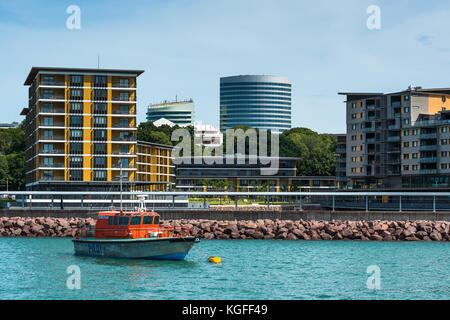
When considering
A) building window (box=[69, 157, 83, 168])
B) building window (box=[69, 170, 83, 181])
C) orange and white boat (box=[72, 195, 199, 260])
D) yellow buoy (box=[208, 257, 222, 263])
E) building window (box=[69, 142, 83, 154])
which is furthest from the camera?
building window (box=[69, 157, 83, 168])

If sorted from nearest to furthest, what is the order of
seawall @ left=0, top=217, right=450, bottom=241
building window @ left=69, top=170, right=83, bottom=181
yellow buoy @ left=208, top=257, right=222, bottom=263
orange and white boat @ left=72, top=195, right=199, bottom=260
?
orange and white boat @ left=72, top=195, right=199, bottom=260 → yellow buoy @ left=208, top=257, right=222, bottom=263 → seawall @ left=0, top=217, right=450, bottom=241 → building window @ left=69, top=170, right=83, bottom=181

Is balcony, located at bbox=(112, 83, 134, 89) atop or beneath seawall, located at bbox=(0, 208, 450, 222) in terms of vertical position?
atop

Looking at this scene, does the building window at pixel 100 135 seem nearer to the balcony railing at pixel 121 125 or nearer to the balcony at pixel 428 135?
the balcony railing at pixel 121 125

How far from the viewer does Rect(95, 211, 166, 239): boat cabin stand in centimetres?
5569

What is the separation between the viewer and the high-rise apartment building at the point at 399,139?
477 feet

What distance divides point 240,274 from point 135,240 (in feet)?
33.6

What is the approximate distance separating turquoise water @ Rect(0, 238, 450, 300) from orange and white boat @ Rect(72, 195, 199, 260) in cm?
92


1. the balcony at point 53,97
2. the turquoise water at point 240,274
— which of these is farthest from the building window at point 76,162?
the turquoise water at point 240,274

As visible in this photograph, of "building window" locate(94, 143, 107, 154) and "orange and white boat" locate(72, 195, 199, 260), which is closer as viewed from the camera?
"orange and white boat" locate(72, 195, 199, 260)

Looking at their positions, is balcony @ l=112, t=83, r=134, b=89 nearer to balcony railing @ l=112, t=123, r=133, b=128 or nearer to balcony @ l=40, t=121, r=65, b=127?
balcony railing @ l=112, t=123, r=133, b=128

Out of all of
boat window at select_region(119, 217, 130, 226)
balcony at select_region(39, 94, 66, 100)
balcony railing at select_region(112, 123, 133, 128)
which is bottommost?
boat window at select_region(119, 217, 130, 226)

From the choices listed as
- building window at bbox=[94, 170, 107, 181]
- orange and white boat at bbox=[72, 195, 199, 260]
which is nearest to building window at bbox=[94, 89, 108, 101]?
building window at bbox=[94, 170, 107, 181]
